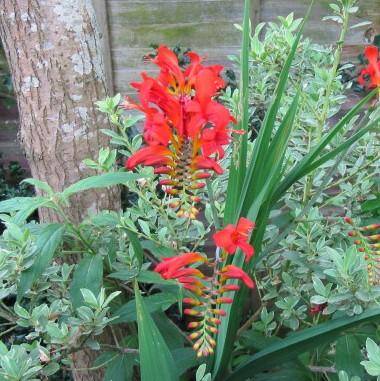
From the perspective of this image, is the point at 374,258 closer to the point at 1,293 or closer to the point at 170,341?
the point at 170,341

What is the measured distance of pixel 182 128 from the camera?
0.83 m

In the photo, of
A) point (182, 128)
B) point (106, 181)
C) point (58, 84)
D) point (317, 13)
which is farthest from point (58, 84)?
point (317, 13)

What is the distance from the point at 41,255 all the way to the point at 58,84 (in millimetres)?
427

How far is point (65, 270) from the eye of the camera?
1166 millimetres

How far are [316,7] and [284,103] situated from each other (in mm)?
1087

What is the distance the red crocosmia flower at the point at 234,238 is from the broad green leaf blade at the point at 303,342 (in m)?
0.28

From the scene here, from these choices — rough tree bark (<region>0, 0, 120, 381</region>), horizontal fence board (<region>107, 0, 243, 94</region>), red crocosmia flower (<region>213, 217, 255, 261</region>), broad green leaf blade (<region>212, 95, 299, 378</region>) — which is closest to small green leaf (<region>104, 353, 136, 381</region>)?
broad green leaf blade (<region>212, 95, 299, 378</region>)

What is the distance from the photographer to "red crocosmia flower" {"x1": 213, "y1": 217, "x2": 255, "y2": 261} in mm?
786

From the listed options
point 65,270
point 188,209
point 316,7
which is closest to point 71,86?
point 65,270

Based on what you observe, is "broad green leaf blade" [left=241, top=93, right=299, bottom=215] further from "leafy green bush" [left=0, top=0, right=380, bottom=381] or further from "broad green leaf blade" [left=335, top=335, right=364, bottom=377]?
Answer: "broad green leaf blade" [left=335, top=335, right=364, bottom=377]

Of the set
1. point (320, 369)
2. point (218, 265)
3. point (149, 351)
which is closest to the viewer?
point (149, 351)

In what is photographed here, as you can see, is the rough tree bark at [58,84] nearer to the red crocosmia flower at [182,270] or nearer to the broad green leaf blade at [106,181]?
the broad green leaf blade at [106,181]

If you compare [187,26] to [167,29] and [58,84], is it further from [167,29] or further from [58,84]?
[58,84]

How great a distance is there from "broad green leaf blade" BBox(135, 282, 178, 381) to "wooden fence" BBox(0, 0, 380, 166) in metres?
1.68
